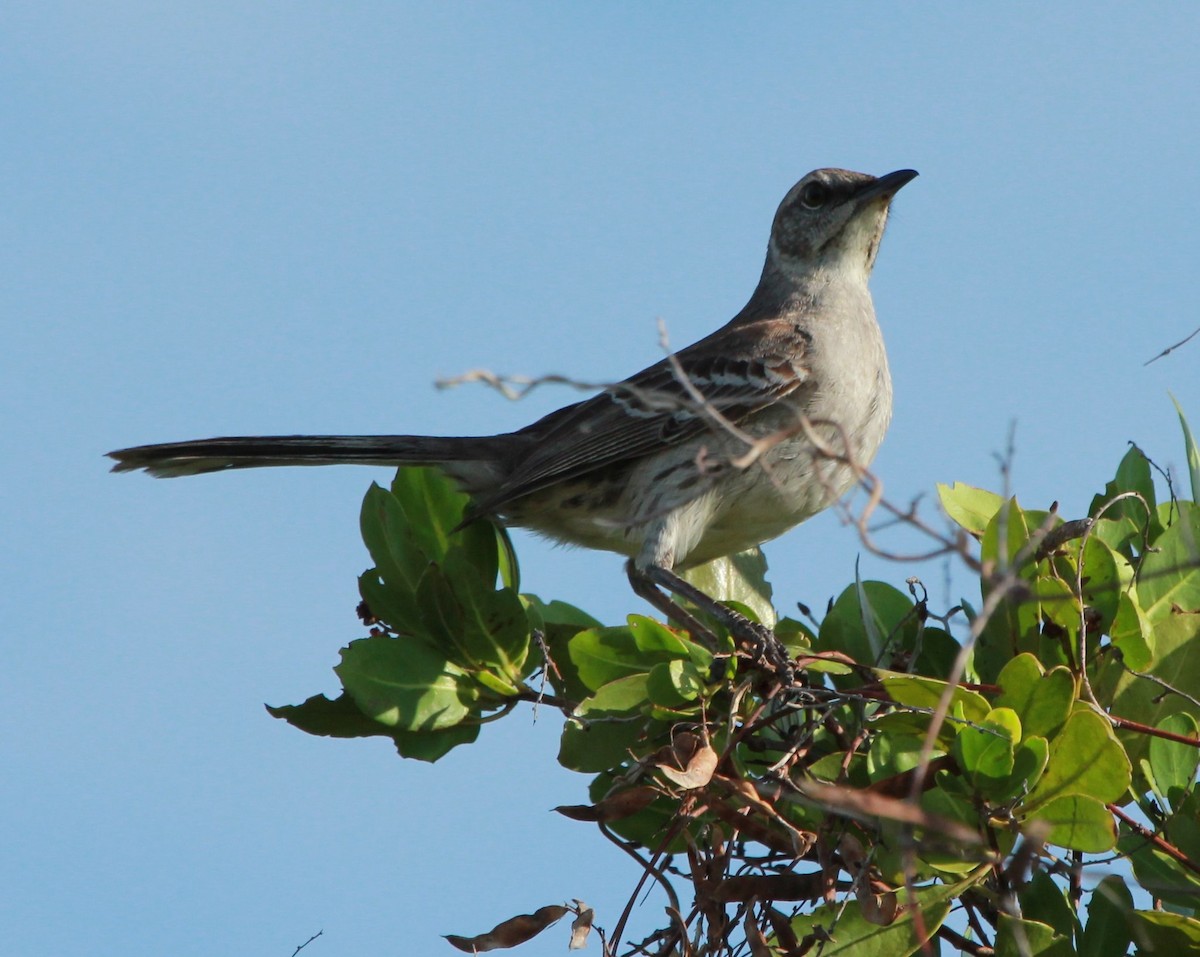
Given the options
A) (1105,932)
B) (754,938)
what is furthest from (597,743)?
(1105,932)

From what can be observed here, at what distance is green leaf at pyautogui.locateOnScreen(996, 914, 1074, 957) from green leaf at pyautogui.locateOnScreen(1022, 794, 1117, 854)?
170 millimetres

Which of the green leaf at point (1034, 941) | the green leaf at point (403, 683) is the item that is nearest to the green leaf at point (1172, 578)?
the green leaf at point (1034, 941)

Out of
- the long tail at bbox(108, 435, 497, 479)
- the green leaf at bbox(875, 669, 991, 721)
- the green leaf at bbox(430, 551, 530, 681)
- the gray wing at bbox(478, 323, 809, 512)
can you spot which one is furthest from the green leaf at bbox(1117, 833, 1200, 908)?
the long tail at bbox(108, 435, 497, 479)

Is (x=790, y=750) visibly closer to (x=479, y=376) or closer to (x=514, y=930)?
(x=514, y=930)

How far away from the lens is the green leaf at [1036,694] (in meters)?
2.83

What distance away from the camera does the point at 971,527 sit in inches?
140

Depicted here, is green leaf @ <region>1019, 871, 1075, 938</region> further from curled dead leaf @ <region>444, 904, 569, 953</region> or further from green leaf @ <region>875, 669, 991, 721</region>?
curled dead leaf @ <region>444, 904, 569, 953</region>

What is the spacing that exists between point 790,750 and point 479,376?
1.37 meters

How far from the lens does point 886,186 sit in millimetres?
6348

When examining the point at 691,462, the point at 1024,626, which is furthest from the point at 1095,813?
the point at 691,462

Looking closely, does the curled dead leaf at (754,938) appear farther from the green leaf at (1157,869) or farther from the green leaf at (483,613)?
the green leaf at (483,613)

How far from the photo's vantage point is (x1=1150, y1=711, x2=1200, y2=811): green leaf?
9.63ft

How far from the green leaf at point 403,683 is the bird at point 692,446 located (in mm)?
1319

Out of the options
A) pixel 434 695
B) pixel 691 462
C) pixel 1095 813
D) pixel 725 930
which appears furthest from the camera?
pixel 691 462
